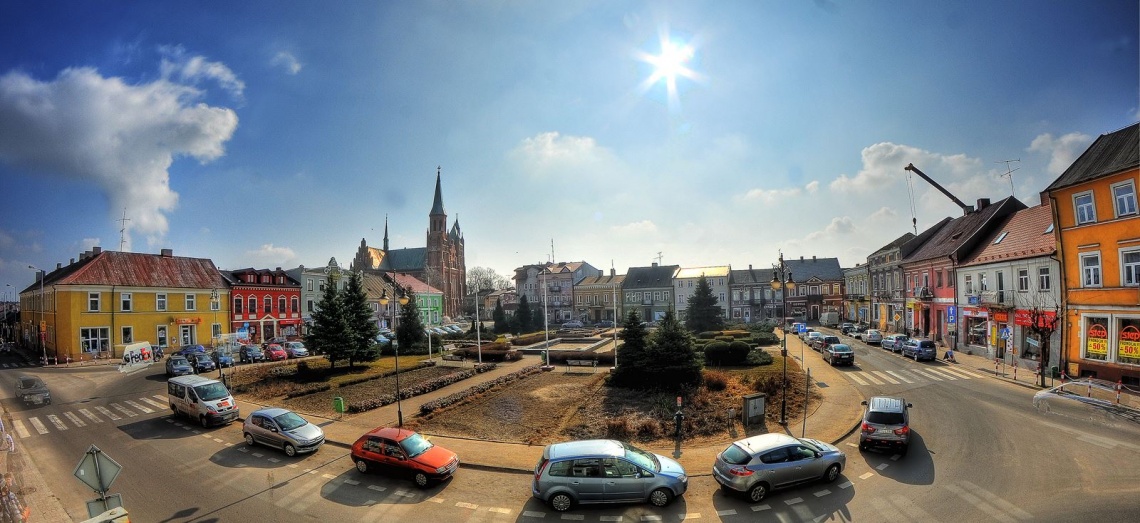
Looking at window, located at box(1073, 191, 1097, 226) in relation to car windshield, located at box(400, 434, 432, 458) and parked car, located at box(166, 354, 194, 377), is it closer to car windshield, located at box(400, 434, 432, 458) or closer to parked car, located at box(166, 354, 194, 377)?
car windshield, located at box(400, 434, 432, 458)

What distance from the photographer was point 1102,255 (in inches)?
938

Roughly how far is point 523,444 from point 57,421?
21.3 meters

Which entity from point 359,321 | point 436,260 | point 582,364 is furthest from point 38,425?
point 436,260

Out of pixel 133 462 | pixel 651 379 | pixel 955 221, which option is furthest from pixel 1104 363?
pixel 133 462

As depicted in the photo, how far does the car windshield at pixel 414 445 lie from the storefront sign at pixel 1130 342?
31208mm

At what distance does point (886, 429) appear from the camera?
597 inches

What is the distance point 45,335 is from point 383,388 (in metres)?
38.6

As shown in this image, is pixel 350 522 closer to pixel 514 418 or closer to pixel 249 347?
pixel 514 418

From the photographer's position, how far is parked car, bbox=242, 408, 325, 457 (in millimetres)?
16359

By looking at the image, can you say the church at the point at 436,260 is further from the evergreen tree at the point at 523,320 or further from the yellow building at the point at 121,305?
the yellow building at the point at 121,305

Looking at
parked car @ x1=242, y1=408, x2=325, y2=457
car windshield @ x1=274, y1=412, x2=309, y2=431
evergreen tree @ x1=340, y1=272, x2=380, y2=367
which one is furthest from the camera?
evergreen tree @ x1=340, y1=272, x2=380, y2=367

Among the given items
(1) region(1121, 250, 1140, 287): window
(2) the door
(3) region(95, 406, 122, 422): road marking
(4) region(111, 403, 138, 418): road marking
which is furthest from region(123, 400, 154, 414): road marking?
(1) region(1121, 250, 1140, 287): window

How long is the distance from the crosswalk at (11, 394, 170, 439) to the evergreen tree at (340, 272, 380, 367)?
1104 centimetres

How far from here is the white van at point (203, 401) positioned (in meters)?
20.0
